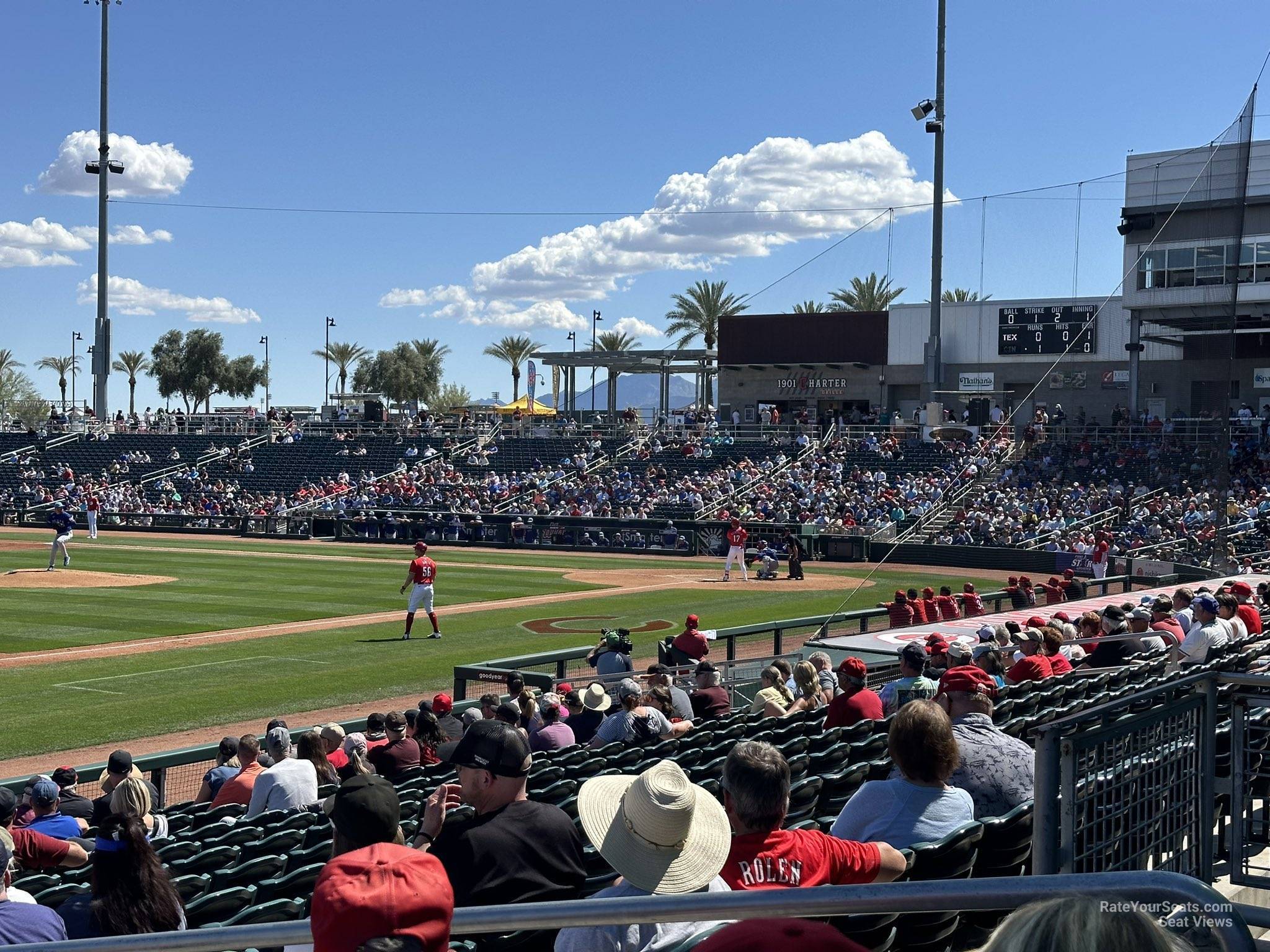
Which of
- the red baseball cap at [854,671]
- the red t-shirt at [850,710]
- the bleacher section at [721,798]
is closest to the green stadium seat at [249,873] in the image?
the bleacher section at [721,798]

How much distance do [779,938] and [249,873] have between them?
4476 mm

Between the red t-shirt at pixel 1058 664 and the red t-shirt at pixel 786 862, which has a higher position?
the red t-shirt at pixel 786 862

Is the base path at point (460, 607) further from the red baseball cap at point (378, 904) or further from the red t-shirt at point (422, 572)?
the red baseball cap at point (378, 904)

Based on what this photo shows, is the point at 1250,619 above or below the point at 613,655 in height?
above

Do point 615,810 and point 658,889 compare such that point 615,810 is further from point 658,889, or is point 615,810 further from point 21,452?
point 21,452

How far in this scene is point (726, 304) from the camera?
7131 cm

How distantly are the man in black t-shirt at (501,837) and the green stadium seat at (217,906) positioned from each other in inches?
53.4

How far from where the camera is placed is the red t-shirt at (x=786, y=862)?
407 cm

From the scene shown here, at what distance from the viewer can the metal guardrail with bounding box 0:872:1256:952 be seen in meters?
2.47

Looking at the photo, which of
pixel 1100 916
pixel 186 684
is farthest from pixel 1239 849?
pixel 186 684

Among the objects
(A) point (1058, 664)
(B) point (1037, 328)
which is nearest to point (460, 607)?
(A) point (1058, 664)

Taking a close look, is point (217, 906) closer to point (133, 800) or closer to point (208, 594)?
point (133, 800)

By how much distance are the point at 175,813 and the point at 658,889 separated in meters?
6.59

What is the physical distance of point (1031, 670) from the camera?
10492mm
